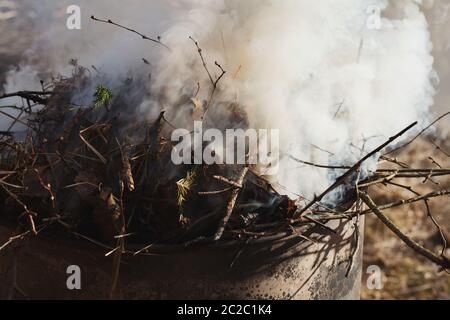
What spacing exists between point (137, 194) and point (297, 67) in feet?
2.58

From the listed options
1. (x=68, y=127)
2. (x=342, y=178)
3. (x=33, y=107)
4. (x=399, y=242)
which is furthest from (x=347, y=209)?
(x=399, y=242)

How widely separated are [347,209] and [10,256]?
124cm

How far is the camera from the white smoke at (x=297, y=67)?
229 cm

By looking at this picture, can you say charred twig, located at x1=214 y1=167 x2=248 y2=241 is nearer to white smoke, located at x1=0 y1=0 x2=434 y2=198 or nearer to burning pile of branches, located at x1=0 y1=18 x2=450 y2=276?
burning pile of branches, located at x1=0 y1=18 x2=450 y2=276

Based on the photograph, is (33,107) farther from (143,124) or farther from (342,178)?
(342,178)

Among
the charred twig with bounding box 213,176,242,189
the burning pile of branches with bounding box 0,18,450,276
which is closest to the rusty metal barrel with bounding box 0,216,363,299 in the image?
the burning pile of branches with bounding box 0,18,450,276

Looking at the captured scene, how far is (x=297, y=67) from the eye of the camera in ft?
7.72

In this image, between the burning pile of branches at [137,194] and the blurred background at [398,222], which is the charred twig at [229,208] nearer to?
the burning pile of branches at [137,194]

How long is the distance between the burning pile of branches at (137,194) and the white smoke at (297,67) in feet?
0.31

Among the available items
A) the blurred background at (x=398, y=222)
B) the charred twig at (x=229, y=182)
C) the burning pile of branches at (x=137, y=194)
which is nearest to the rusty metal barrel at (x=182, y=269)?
the burning pile of branches at (x=137, y=194)

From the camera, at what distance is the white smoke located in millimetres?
2293

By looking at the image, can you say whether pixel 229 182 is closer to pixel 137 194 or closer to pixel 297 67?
pixel 137 194

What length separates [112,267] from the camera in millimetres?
2072

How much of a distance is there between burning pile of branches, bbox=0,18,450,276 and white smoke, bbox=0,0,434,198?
0.31ft
